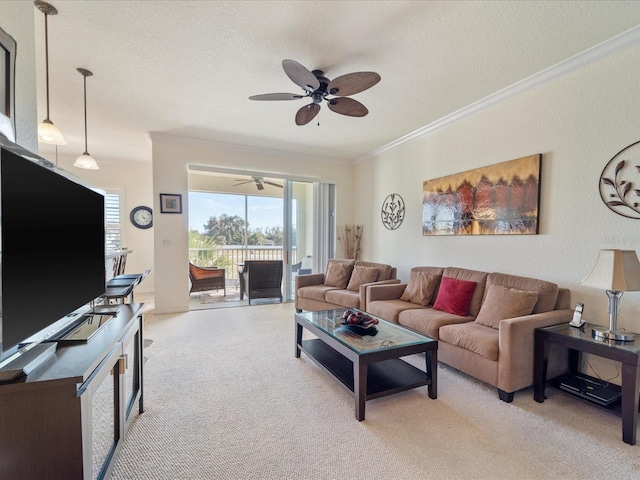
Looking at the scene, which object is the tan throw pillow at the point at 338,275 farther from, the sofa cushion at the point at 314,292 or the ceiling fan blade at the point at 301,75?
the ceiling fan blade at the point at 301,75

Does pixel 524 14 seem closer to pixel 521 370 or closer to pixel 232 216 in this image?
pixel 521 370

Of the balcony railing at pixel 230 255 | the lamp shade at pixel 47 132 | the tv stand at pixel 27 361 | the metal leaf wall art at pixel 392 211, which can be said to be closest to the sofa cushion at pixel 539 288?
the metal leaf wall art at pixel 392 211

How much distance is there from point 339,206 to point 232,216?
105 inches

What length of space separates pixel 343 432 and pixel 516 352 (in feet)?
4.55

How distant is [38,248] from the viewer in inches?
45.2

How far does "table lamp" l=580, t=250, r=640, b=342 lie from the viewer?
75.1 inches

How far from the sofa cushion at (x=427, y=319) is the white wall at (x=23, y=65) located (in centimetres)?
310

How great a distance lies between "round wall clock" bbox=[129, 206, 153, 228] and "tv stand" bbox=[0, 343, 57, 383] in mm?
5582

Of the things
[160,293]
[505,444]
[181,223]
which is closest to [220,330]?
[160,293]

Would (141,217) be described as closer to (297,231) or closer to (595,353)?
(297,231)

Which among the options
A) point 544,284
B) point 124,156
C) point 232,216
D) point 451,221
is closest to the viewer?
point 544,284

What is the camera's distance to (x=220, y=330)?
376 cm

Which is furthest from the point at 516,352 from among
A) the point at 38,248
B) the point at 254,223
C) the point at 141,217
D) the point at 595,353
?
the point at 141,217

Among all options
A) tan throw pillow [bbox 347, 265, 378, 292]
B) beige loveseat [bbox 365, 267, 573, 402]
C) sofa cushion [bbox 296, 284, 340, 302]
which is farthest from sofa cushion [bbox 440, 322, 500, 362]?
sofa cushion [bbox 296, 284, 340, 302]
